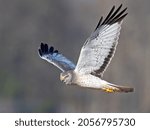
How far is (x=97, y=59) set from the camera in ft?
14.9

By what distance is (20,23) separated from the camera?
51.6 feet

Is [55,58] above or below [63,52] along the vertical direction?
below

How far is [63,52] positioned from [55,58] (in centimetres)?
797

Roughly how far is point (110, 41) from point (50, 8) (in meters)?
11.7

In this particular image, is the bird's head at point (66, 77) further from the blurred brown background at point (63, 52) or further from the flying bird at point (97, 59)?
the blurred brown background at point (63, 52)

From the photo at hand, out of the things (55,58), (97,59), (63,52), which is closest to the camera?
(97,59)

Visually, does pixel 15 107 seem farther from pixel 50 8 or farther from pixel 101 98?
pixel 50 8

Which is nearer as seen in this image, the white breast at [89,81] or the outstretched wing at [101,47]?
the white breast at [89,81]

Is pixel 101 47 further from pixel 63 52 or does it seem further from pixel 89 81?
pixel 63 52

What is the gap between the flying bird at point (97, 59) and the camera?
4367 mm

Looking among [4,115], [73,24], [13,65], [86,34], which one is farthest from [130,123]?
[73,24]

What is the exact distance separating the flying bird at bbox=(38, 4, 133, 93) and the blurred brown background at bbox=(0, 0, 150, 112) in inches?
205

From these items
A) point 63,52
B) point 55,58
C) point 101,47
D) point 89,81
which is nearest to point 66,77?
point 89,81

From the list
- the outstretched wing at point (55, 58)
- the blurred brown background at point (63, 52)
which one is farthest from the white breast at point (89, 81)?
the blurred brown background at point (63, 52)
